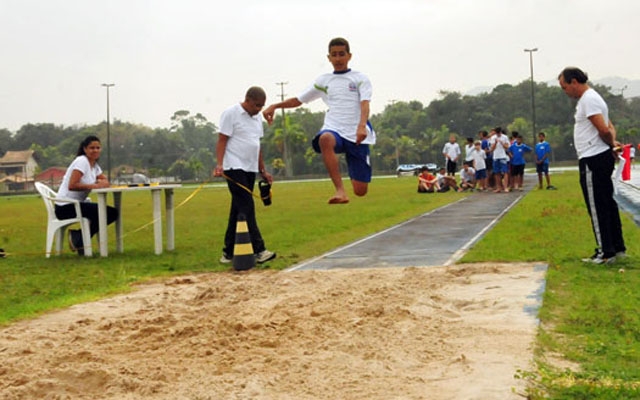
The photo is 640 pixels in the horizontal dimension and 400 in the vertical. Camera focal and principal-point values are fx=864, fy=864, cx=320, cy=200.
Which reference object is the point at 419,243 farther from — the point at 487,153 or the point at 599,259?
the point at 487,153

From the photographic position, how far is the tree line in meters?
92.9

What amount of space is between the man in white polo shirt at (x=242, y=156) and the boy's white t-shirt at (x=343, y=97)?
10.1ft

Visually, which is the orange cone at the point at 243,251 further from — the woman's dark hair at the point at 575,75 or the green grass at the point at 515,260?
the woman's dark hair at the point at 575,75

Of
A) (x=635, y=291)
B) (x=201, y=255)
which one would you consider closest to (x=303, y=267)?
(x=201, y=255)

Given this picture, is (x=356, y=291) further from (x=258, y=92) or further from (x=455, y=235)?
(x=455, y=235)

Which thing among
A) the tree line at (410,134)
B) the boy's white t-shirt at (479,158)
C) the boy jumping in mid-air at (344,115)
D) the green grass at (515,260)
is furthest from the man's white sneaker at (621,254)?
the tree line at (410,134)

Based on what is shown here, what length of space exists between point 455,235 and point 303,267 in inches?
169

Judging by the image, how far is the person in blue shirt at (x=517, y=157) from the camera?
28.4m

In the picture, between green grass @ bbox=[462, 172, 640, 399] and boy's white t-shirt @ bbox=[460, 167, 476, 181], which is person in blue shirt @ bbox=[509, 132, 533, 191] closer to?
boy's white t-shirt @ bbox=[460, 167, 476, 181]

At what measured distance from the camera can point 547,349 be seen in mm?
5598

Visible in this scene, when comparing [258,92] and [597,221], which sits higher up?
[258,92]

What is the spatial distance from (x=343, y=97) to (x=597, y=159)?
3.56m

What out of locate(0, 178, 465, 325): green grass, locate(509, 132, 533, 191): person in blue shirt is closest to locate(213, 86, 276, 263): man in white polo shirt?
locate(0, 178, 465, 325): green grass

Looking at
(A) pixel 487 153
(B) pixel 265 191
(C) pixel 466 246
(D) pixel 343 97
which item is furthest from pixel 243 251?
(A) pixel 487 153
